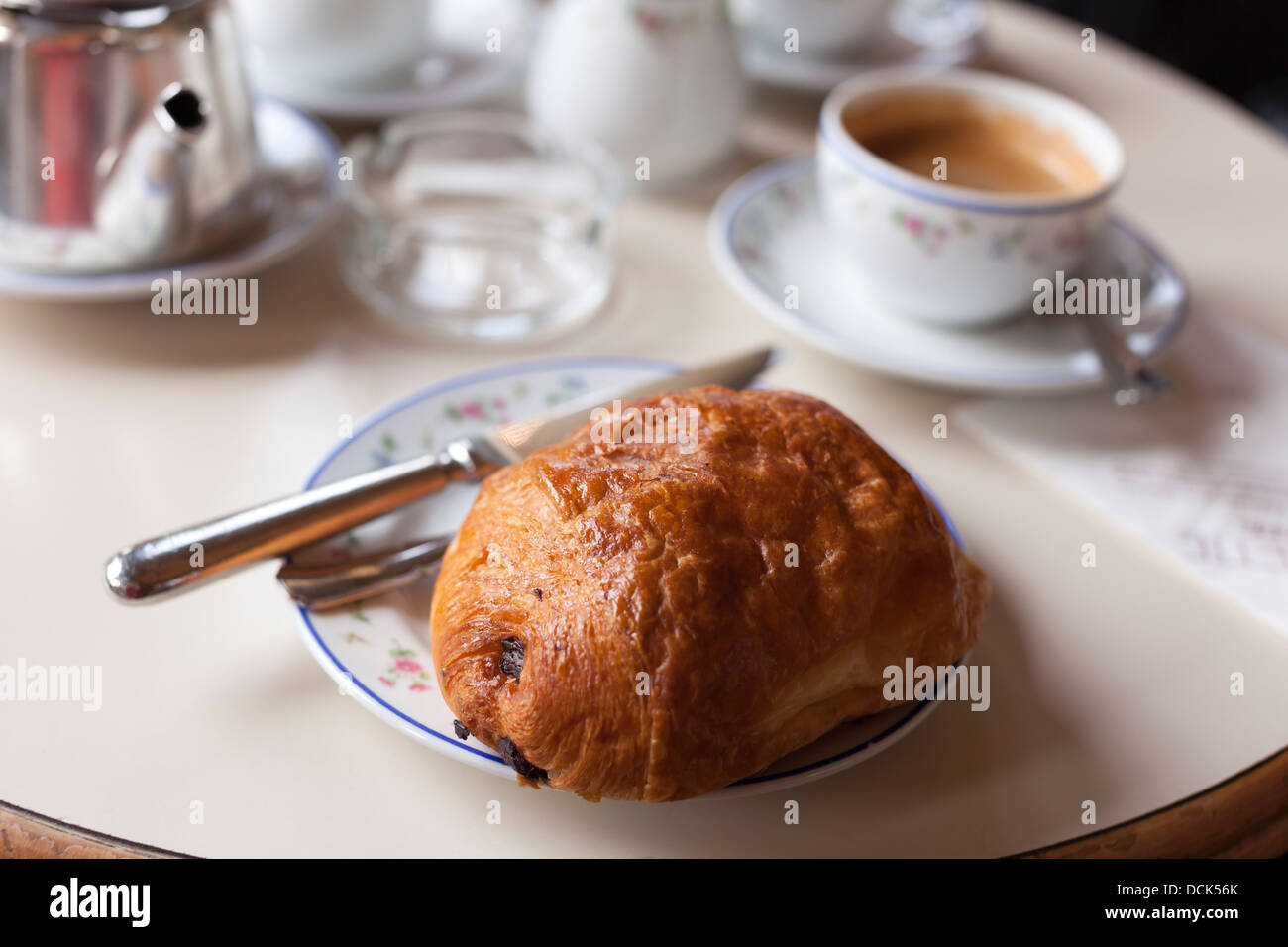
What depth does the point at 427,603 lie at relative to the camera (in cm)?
68

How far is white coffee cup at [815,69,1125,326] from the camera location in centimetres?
91

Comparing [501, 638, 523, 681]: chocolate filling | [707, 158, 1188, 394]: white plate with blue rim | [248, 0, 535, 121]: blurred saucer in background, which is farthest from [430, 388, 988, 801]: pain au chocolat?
[248, 0, 535, 121]: blurred saucer in background

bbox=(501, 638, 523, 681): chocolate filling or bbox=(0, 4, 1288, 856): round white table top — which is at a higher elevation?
bbox=(501, 638, 523, 681): chocolate filling

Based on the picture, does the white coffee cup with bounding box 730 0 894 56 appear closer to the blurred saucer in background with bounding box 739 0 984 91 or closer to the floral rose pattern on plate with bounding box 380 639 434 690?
the blurred saucer in background with bounding box 739 0 984 91

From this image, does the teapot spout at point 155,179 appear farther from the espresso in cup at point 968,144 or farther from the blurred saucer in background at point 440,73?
the espresso in cup at point 968,144

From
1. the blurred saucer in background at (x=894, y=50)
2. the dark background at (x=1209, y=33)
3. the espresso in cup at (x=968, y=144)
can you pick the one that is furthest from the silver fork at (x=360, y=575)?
the dark background at (x=1209, y=33)

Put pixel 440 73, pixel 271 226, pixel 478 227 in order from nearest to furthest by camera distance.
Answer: pixel 271 226 < pixel 478 227 < pixel 440 73

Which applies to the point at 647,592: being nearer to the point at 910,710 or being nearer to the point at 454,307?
the point at 910,710

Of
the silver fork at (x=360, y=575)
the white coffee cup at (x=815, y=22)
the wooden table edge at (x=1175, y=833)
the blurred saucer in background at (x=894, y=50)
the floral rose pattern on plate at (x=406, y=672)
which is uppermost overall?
the white coffee cup at (x=815, y=22)

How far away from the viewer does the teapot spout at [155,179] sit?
2.86 ft

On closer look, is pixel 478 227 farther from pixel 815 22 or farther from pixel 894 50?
pixel 894 50

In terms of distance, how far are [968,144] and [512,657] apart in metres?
0.73

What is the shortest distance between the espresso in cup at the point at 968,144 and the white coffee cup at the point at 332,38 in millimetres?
475

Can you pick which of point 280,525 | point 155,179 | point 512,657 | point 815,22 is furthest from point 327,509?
point 815,22
